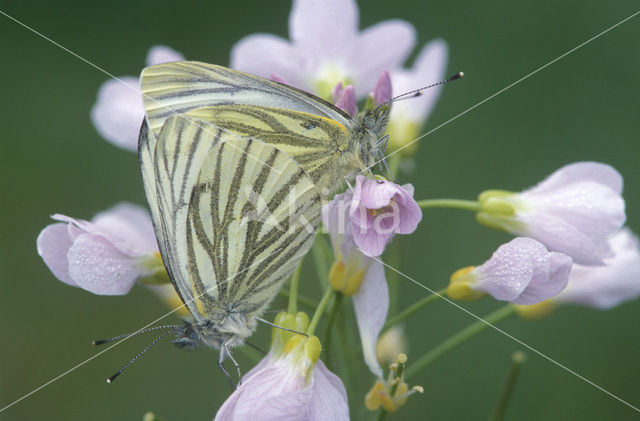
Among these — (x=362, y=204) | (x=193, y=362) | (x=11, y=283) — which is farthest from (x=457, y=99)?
(x=11, y=283)

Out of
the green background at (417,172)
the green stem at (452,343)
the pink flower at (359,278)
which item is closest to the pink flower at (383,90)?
the pink flower at (359,278)

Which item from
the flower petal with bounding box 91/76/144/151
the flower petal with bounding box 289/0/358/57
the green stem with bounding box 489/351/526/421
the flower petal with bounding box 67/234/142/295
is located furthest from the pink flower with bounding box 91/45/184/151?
the green stem with bounding box 489/351/526/421

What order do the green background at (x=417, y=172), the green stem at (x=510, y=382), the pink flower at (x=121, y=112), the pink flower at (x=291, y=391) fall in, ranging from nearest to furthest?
the pink flower at (x=291, y=391) < the green stem at (x=510, y=382) < the pink flower at (x=121, y=112) < the green background at (x=417, y=172)

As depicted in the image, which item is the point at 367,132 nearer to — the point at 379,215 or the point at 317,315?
the point at 379,215

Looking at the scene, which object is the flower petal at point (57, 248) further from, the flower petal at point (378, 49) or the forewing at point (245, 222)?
the flower petal at point (378, 49)

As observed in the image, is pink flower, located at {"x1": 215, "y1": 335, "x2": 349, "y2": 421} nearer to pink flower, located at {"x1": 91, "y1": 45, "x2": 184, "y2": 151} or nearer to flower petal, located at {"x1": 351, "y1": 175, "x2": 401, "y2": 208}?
flower petal, located at {"x1": 351, "y1": 175, "x2": 401, "y2": 208}

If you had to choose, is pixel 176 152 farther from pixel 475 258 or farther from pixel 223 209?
pixel 475 258
